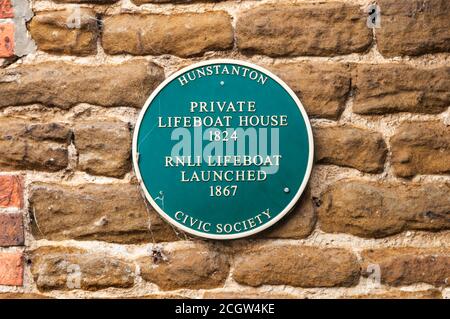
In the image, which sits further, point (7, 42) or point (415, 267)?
point (7, 42)

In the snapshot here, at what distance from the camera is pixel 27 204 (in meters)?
2.10

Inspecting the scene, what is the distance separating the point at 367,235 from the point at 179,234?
0.53 metres

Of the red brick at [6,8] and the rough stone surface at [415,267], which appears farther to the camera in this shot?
the red brick at [6,8]

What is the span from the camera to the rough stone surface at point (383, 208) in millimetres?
2023

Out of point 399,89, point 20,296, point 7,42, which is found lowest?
point 20,296

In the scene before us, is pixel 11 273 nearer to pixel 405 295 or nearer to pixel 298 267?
pixel 298 267

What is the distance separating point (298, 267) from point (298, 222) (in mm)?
127

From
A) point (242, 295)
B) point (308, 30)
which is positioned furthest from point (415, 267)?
point (308, 30)

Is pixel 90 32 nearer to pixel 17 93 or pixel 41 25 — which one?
pixel 41 25

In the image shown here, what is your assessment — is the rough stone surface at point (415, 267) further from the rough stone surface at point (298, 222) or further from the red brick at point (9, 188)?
the red brick at point (9, 188)

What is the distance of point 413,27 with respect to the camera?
2043 millimetres

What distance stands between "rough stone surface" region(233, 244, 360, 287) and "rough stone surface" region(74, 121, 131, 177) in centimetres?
45

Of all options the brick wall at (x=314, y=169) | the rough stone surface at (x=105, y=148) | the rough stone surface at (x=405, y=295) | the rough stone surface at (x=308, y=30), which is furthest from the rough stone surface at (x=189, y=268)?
the rough stone surface at (x=308, y=30)

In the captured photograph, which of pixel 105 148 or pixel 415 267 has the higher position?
pixel 105 148
